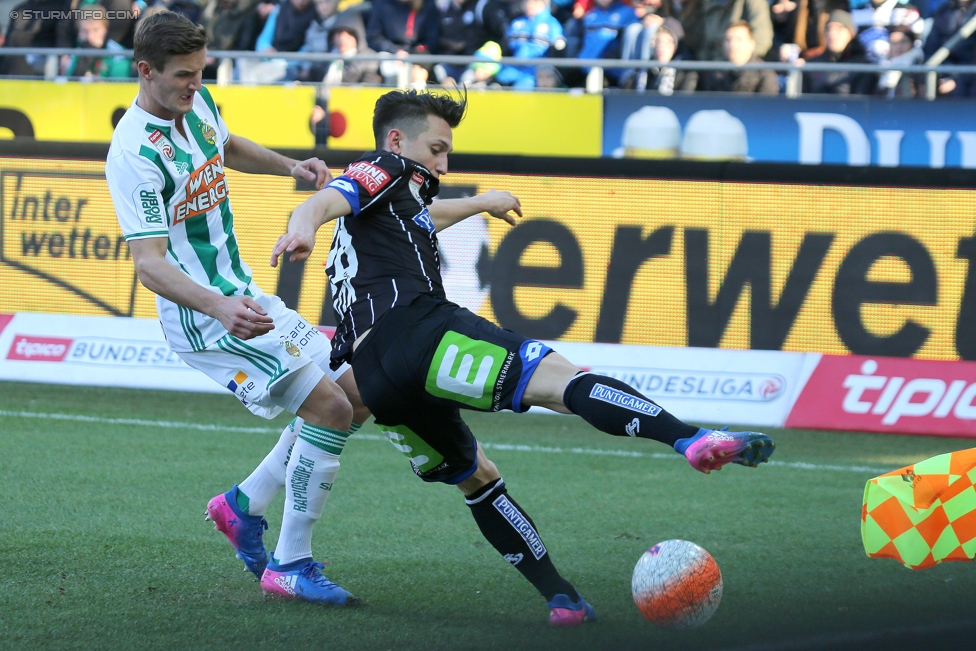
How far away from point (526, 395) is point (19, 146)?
688cm

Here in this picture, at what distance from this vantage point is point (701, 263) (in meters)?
8.13

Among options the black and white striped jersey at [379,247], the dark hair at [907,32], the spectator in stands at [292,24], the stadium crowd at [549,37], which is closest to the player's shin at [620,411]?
the black and white striped jersey at [379,247]

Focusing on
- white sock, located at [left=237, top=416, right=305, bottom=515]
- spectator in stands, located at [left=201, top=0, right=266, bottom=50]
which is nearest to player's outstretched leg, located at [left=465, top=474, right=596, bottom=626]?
white sock, located at [left=237, top=416, right=305, bottom=515]

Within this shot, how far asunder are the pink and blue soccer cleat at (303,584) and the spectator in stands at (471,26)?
315 inches

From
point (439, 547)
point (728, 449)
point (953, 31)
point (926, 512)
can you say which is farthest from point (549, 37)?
point (728, 449)

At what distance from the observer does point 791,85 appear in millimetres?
9742

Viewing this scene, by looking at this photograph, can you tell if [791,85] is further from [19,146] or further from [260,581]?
[260,581]

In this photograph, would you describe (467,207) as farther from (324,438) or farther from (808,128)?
(808,128)

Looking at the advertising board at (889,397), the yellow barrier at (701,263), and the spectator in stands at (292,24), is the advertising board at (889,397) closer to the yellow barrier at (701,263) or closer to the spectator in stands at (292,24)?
the yellow barrier at (701,263)

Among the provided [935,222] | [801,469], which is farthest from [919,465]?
[935,222]

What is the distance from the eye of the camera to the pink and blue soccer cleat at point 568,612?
12.5 feet

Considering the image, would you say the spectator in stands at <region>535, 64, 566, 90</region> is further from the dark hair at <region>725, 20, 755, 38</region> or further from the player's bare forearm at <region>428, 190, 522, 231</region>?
the player's bare forearm at <region>428, 190, 522, 231</region>

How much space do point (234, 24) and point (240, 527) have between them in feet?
29.1

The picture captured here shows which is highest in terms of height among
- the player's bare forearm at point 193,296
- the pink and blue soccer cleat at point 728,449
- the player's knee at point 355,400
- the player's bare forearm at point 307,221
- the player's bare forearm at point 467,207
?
the player's bare forearm at point 307,221
